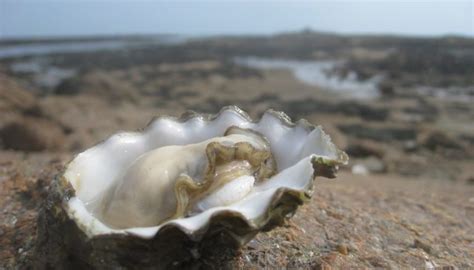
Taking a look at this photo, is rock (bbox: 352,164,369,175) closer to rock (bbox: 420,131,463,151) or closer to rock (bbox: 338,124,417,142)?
rock (bbox: 420,131,463,151)

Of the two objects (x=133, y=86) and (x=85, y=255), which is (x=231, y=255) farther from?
(x=133, y=86)

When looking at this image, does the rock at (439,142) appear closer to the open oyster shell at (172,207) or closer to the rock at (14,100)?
the rock at (14,100)

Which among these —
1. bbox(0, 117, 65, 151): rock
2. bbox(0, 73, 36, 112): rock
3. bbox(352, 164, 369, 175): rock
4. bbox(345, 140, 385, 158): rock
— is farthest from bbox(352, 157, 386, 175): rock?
bbox(0, 73, 36, 112): rock

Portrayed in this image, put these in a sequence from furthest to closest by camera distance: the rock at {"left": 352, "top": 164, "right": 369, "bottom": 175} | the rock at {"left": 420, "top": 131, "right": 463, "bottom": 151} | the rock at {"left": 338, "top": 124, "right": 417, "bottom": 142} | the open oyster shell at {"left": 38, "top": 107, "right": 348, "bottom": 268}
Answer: the rock at {"left": 338, "top": 124, "right": 417, "bottom": 142}, the rock at {"left": 420, "top": 131, "right": 463, "bottom": 151}, the rock at {"left": 352, "top": 164, "right": 369, "bottom": 175}, the open oyster shell at {"left": 38, "top": 107, "right": 348, "bottom": 268}

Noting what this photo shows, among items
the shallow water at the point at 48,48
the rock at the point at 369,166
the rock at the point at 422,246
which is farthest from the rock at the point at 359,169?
the shallow water at the point at 48,48

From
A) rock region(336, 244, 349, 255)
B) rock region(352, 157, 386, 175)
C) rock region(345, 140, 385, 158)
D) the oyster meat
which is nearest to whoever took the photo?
the oyster meat

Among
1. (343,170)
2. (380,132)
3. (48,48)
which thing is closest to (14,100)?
(343,170)

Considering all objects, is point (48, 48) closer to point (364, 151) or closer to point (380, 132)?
point (380, 132)
